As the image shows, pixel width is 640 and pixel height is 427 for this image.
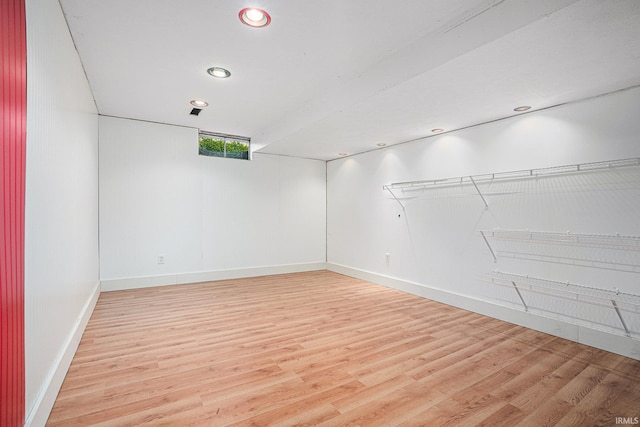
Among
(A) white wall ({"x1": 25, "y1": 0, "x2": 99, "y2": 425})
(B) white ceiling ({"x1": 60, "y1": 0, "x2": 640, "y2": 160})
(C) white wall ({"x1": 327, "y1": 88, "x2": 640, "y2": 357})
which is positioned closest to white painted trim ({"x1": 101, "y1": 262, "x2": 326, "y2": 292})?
(C) white wall ({"x1": 327, "y1": 88, "x2": 640, "y2": 357})

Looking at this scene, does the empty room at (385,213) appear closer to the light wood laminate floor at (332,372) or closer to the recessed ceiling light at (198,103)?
the light wood laminate floor at (332,372)

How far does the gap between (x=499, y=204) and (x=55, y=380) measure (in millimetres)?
4214

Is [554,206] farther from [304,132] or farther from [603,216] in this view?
[304,132]

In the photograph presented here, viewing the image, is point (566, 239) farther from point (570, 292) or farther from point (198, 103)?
point (198, 103)

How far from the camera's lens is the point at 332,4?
196 centimetres

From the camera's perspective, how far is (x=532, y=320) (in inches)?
121

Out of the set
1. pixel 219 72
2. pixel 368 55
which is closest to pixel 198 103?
pixel 219 72

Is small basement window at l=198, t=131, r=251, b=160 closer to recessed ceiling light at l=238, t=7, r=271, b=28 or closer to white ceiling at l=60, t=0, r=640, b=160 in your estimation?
white ceiling at l=60, t=0, r=640, b=160

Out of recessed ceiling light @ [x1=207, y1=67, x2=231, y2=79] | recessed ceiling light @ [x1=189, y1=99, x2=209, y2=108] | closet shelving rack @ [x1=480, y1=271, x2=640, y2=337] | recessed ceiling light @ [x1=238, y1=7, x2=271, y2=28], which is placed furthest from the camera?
recessed ceiling light @ [x1=189, y1=99, x2=209, y2=108]

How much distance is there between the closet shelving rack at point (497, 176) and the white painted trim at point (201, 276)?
2455 mm

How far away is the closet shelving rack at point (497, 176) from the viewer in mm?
2607

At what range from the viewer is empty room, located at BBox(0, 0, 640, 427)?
5.60ft

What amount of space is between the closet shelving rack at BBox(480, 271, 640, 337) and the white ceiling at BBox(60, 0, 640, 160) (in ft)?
5.84

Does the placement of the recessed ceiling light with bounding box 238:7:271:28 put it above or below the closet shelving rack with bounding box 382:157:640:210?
above
